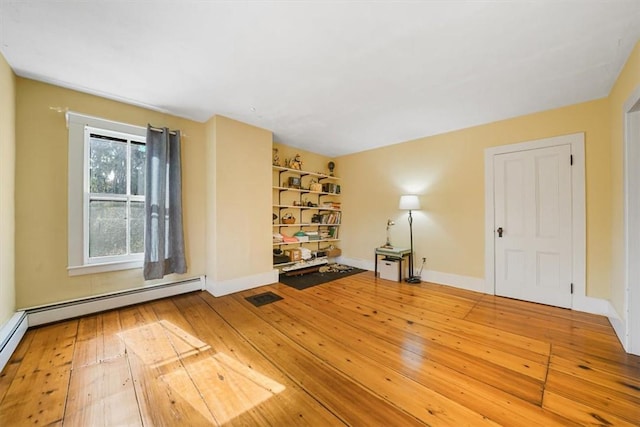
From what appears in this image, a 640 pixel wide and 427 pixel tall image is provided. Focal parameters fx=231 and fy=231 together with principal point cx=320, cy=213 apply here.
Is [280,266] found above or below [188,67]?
below

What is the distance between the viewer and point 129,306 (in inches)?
112

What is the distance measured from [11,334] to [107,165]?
180 centimetres

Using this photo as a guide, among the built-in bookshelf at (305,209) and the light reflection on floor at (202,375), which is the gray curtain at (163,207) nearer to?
the light reflection on floor at (202,375)

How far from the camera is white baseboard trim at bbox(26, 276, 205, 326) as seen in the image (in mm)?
2345

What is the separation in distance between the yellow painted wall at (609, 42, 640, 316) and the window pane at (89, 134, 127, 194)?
200 inches

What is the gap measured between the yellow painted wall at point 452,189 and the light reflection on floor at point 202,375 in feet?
10.9

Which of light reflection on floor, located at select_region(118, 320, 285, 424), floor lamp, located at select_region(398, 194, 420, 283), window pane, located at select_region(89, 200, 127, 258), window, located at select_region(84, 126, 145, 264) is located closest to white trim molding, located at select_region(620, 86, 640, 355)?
floor lamp, located at select_region(398, 194, 420, 283)

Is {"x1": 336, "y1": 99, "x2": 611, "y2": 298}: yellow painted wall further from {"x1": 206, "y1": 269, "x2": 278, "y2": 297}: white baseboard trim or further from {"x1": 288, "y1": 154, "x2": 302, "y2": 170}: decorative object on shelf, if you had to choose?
{"x1": 206, "y1": 269, "x2": 278, "y2": 297}: white baseboard trim

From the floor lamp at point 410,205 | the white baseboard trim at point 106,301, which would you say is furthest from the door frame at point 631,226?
the white baseboard trim at point 106,301

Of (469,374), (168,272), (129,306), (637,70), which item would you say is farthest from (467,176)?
(129,306)

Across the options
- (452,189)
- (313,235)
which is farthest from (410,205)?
(313,235)

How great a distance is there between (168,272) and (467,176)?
454 centimetres

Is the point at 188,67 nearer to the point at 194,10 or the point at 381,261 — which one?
the point at 194,10

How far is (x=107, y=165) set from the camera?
2.78 m
